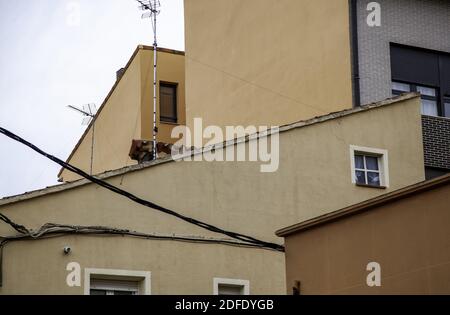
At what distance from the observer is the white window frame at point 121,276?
19234 mm

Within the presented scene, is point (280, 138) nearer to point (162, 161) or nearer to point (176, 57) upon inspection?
point (162, 161)

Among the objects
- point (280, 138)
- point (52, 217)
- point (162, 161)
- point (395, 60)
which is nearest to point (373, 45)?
point (395, 60)

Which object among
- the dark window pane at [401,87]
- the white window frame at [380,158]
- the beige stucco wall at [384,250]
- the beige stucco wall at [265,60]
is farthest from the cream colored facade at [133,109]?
the beige stucco wall at [384,250]

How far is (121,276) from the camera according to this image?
1962 cm

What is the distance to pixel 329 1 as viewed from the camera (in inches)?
1033

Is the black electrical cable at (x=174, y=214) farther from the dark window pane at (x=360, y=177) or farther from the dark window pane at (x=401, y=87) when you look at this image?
the dark window pane at (x=401, y=87)

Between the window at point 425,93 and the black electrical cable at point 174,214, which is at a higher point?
the window at point 425,93

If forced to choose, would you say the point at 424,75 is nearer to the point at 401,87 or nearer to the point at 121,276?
the point at 401,87

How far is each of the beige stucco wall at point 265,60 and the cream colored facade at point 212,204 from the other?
2466 millimetres

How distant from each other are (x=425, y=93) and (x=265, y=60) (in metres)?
4.18

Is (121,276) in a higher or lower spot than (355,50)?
lower

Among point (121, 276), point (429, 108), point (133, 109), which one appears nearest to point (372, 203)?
point (121, 276)

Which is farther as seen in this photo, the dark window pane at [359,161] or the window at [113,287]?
the dark window pane at [359,161]

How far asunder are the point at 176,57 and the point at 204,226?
48.9 feet
